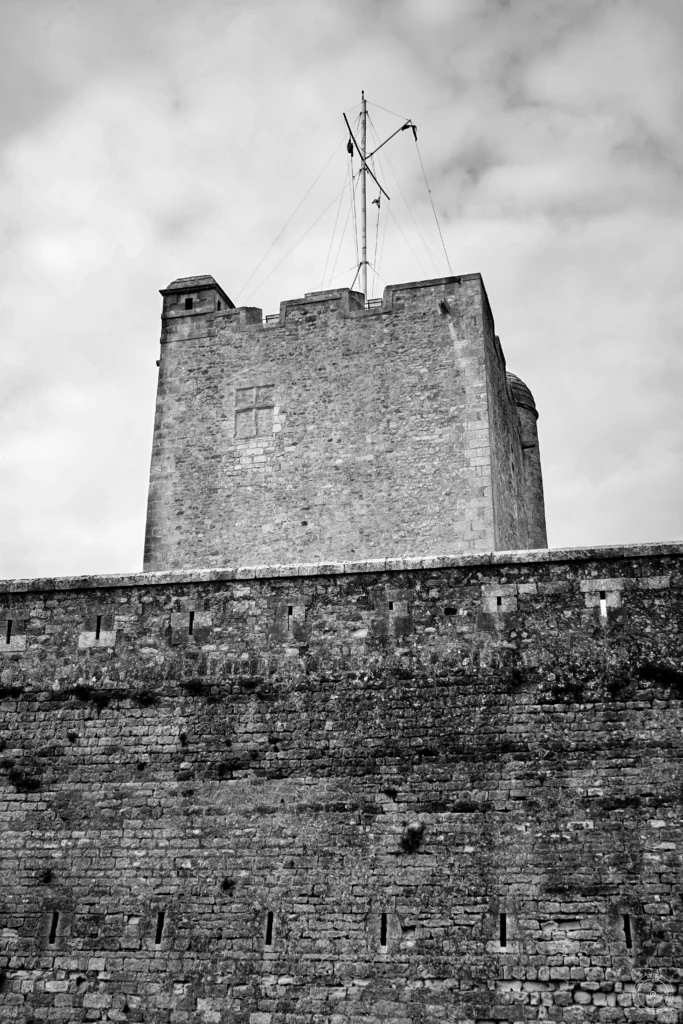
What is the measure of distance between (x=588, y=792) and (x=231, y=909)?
3449 mm

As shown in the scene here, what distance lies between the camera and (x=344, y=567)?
35.4 ft

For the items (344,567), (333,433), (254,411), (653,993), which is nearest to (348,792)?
(344,567)

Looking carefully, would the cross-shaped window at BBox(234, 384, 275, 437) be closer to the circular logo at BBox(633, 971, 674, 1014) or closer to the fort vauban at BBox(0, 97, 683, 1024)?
the fort vauban at BBox(0, 97, 683, 1024)

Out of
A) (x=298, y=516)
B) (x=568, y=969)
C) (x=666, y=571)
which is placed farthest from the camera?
(x=298, y=516)

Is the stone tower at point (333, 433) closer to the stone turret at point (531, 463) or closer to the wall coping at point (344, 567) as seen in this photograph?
the stone turret at point (531, 463)

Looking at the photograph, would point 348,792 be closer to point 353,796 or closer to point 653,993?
point 353,796

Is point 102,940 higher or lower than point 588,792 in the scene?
lower

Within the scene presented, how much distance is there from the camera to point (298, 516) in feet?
57.7

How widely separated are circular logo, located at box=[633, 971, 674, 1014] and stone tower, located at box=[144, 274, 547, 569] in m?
8.49

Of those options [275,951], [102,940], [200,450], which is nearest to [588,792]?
[275,951]

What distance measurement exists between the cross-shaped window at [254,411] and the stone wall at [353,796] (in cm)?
740

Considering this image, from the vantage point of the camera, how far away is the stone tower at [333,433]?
56.3ft

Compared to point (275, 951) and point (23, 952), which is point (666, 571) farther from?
point (23, 952)

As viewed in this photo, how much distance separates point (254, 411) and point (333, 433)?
1.54 meters
